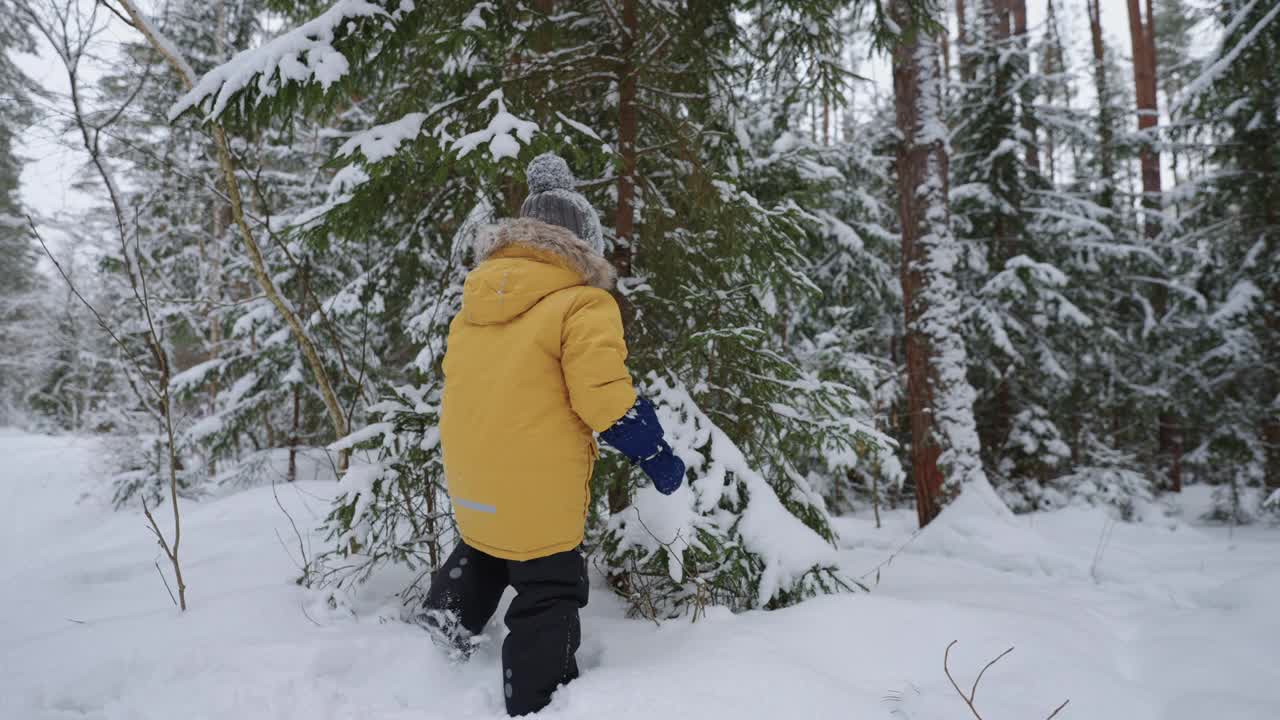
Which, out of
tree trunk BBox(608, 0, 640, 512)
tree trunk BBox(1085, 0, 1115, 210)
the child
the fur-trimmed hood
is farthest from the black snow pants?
tree trunk BBox(1085, 0, 1115, 210)

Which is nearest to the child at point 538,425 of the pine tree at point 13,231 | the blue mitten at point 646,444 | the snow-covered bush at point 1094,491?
the blue mitten at point 646,444

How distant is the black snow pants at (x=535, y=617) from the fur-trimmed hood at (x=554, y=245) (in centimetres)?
110

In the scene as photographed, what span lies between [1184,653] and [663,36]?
4.20m

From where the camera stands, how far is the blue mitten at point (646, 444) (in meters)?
2.11

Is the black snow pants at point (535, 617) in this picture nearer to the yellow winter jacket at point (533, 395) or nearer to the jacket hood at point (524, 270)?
the yellow winter jacket at point (533, 395)

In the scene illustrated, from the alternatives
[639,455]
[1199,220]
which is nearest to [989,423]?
[1199,220]

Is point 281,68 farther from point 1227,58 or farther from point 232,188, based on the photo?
point 1227,58

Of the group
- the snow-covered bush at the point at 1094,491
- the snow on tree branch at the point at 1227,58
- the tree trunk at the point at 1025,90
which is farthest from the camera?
the tree trunk at the point at 1025,90

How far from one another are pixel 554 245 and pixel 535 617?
4.62 ft

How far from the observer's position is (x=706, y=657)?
2.39 meters

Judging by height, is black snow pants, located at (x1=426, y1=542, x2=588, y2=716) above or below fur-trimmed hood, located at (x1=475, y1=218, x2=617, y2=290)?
below

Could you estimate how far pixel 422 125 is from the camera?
321 cm

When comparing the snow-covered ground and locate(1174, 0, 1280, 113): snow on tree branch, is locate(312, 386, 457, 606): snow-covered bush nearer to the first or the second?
the snow-covered ground

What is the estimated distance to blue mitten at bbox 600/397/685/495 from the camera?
6.91 ft
